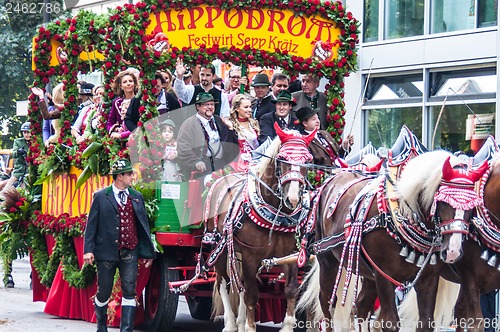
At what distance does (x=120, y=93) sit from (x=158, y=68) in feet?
3.72

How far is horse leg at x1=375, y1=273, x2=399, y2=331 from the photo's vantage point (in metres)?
7.88

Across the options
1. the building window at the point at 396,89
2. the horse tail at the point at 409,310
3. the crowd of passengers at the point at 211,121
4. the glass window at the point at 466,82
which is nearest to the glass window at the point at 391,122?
the building window at the point at 396,89

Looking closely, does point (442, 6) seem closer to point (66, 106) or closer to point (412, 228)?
point (66, 106)

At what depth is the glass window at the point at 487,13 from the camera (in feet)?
52.4

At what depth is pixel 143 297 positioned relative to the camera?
1173 centimetres

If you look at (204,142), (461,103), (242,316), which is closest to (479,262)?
(242,316)

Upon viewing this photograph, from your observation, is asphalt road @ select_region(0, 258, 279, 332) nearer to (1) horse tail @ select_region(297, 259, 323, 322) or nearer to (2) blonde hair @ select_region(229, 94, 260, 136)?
(1) horse tail @ select_region(297, 259, 323, 322)

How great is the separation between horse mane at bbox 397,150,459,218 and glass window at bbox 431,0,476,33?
922 cm

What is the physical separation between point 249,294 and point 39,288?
413cm

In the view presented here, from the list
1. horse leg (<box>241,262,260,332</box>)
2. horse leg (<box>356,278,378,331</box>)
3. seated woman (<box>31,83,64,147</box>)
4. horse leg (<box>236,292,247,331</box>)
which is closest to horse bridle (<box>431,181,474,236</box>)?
horse leg (<box>356,278,378,331</box>)

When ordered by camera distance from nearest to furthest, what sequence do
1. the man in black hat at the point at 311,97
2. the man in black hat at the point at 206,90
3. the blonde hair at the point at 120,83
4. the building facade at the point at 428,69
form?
the blonde hair at the point at 120,83
the man in black hat at the point at 311,97
the man in black hat at the point at 206,90
the building facade at the point at 428,69

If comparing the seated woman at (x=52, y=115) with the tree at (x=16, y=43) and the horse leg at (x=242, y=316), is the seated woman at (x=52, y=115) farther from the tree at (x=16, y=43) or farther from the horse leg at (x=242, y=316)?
the tree at (x=16, y=43)

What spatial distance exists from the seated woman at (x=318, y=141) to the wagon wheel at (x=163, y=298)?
6.55 feet

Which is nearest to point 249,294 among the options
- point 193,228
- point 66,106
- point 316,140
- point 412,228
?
point 193,228
